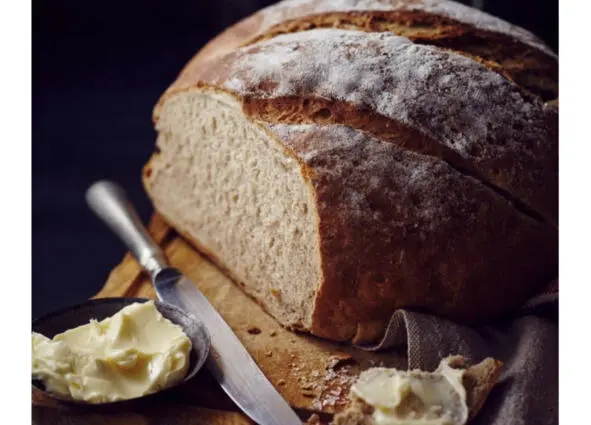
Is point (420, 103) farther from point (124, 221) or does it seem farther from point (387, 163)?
point (124, 221)

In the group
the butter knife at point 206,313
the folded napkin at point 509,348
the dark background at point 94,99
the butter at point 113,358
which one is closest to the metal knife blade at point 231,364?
the butter knife at point 206,313

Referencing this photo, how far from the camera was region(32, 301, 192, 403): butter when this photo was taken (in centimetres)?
168

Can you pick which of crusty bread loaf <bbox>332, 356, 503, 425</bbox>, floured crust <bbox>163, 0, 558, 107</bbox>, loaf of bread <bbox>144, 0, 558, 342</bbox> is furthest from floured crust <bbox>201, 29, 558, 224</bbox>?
crusty bread loaf <bbox>332, 356, 503, 425</bbox>

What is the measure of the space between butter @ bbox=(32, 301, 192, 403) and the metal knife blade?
0.37 feet

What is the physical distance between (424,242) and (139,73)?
1.75m

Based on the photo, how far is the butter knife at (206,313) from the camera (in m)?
1.74

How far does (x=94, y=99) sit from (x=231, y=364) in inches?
58.7

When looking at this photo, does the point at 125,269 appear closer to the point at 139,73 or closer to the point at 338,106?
the point at 338,106

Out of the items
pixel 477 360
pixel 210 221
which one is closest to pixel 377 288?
pixel 477 360

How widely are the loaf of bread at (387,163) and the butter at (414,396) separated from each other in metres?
0.29

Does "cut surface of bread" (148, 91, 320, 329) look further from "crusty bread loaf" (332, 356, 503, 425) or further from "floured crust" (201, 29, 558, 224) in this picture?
"crusty bread loaf" (332, 356, 503, 425)

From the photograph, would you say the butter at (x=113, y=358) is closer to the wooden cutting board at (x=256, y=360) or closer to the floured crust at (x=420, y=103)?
the wooden cutting board at (x=256, y=360)
